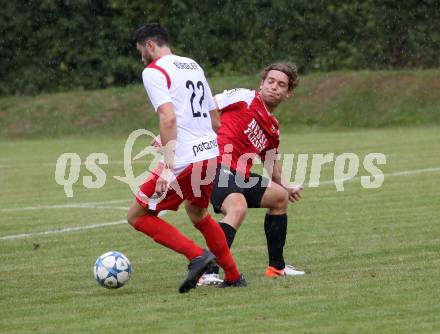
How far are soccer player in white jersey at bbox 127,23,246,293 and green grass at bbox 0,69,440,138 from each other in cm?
2348

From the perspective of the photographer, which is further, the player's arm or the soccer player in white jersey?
the soccer player in white jersey

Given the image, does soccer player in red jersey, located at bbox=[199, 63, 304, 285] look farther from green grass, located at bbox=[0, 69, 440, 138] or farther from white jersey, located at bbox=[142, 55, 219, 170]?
green grass, located at bbox=[0, 69, 440, 138]

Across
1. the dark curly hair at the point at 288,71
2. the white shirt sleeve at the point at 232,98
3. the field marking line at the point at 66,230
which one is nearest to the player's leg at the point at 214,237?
the white shirt sleeve at the point at 232,98

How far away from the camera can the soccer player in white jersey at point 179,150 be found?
26.4 ft

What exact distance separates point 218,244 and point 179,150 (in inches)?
32.0

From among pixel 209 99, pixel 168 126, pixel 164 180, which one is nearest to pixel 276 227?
pixel 209 99

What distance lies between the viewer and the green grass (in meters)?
32.4

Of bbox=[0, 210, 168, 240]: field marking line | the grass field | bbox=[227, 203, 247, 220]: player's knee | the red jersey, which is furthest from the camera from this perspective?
bbox=[0, 210, 168, 240]: field marking line

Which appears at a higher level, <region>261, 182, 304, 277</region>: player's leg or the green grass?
<region>261, 182, 304, 277</region>: player's leg

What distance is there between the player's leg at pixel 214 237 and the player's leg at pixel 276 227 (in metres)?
0.68

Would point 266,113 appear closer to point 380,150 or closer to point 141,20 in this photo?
point 380,150

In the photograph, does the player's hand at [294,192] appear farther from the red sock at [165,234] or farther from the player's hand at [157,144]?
the player's hand at [157,144]

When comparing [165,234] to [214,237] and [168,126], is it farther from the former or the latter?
[168,126]

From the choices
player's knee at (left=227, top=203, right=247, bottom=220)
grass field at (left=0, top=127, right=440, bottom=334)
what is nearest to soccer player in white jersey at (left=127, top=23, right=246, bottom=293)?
grass field at (left=0, top=127, right=440, bottom=334)
